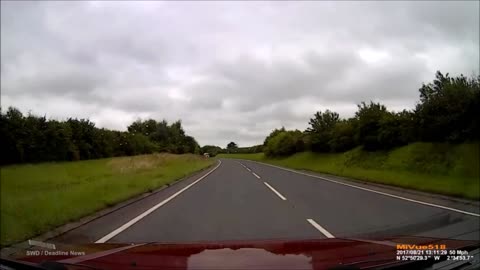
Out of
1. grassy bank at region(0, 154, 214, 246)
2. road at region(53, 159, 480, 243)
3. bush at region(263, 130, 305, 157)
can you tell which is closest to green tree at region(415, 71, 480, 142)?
road at region(53, 159, 480, 243)

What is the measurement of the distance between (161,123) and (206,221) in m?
121

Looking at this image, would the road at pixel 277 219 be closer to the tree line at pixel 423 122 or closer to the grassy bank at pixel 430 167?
the grassy bank at pixel 430 167

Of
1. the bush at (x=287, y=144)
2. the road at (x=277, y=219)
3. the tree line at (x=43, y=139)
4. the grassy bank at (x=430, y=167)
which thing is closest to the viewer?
the tree line at (x=43, y=139)

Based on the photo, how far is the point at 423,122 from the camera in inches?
1266

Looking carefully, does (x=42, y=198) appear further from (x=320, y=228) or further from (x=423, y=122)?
(x=423, y=122)

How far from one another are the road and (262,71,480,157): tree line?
1259 cm

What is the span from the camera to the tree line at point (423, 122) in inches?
1095

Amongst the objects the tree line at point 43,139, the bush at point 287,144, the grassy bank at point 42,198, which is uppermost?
the bush at point 287,144

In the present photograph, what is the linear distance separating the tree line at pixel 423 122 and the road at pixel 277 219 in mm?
12594

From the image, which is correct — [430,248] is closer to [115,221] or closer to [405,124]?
[115,221]

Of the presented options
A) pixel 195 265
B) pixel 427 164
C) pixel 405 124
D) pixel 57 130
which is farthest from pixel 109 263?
pixel 405 124

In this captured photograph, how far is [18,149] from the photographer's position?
8.12 meters

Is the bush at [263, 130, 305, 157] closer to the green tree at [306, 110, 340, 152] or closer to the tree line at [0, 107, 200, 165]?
the green tree at [306, 110, 340, 152]

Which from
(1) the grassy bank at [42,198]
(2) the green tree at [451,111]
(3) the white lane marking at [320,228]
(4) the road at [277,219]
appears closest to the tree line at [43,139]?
(1) the grassy bank at [42,198]
